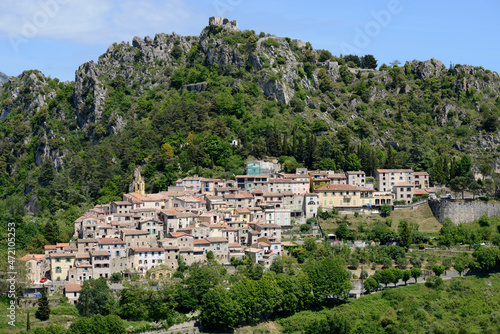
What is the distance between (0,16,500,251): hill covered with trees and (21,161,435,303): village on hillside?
4274 mm

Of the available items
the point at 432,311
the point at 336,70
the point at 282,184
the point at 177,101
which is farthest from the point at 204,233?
the point at 336,70

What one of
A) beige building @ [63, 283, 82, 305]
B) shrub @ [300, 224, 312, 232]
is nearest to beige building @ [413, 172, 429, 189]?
shrub @ [300, 224, 312, 232]

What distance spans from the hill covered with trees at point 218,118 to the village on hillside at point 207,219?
4274 mm

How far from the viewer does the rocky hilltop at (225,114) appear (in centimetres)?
8219

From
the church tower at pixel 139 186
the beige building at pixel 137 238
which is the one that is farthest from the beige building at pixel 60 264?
the church tower at pixel 139 186

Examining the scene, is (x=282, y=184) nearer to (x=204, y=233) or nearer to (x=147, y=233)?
(x=204, y=233)

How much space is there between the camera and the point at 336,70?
110 meters

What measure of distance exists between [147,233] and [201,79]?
46.7 m

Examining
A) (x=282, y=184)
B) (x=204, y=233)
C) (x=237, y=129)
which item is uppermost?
(x=237, y=129)

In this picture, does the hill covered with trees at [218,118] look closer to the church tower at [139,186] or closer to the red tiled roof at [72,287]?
the church tower at [139,186]

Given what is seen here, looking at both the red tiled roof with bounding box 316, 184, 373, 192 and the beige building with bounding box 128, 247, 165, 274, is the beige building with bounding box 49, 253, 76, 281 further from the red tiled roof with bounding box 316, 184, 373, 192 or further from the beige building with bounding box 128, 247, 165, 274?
the red tiled roof with bounding box 316, 184, 373, 192

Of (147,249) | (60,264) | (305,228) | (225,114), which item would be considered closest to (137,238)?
(147,249)

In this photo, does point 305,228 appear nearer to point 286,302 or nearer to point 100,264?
point 286,302

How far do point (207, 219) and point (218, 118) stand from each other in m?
27.0
